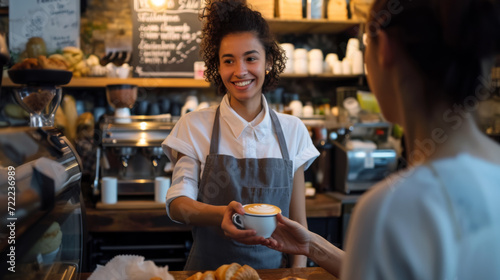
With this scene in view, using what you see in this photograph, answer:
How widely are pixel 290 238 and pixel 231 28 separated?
94 centimetres

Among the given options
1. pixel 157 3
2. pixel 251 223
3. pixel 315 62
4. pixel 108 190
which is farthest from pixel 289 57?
pixel 251 223

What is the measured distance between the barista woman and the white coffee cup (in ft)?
1.35

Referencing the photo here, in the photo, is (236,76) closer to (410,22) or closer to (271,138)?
(271,138)

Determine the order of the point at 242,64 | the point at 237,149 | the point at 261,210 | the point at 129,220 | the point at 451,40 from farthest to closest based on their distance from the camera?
1. the point at 129,220
2. the point at 237,149
3. the point at 242,64
4. the point at 261,210
5. the point at 451,40

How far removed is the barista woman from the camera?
1.80 metres

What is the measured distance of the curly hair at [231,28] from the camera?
185 centimetres

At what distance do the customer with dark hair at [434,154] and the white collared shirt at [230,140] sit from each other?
1.25m

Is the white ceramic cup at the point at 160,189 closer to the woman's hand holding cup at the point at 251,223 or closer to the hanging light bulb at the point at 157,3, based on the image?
the hanging light bulb at the point at 157,3

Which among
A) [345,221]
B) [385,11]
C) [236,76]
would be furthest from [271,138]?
[345,221]

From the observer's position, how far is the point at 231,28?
1846 mm

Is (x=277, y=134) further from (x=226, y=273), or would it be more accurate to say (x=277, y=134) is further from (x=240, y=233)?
(x=226, y=273)

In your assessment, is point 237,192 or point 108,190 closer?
point 237,192

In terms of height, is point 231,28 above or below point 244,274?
above

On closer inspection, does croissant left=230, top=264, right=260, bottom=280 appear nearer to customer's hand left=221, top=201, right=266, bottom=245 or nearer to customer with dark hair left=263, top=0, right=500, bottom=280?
customer's hand left=221, top=201, right=266, bottom=245
